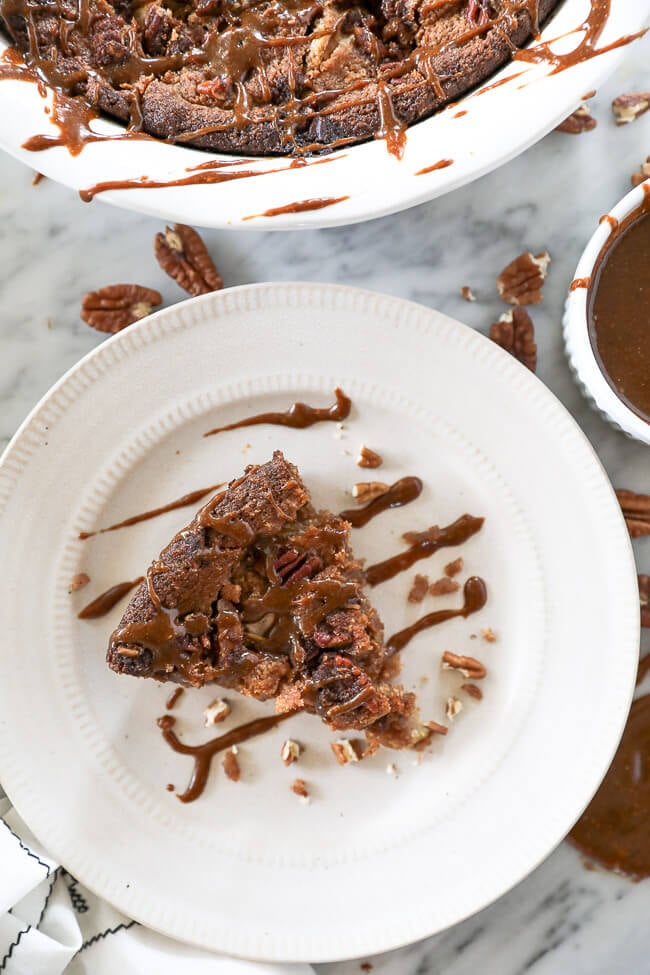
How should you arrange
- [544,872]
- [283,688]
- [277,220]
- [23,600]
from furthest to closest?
[544,872] < [23,600] < [283,688] < [277,220]

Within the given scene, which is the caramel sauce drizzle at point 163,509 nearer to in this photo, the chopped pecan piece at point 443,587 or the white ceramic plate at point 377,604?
the white ceramic plate at point 377,604

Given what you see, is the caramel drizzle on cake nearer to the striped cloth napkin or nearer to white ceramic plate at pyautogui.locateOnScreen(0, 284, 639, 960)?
white ceramic plate at pyautogui.locateOnScreen(0, 284, 639, 960)

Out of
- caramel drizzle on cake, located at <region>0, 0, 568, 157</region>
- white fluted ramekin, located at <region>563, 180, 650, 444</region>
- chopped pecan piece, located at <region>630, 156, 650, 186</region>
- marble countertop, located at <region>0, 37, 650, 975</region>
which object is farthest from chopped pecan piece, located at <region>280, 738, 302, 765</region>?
chopped pecan piece, located at <region>630, 156, 650, 186</region>

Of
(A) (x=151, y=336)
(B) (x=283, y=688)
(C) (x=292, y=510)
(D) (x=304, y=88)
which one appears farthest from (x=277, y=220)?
(B) (x=283, y=688)

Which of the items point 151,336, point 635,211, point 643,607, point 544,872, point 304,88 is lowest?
point 544,872

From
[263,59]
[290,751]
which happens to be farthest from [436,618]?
[263,59]

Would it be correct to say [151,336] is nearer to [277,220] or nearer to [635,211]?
[277,220]

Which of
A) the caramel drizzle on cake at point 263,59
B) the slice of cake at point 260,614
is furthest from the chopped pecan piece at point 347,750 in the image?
the caramel drizzle on cake at point 263,59
